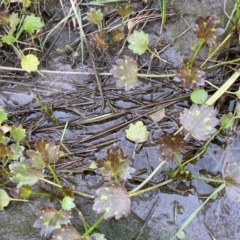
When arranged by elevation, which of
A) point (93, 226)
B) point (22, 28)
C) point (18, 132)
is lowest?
point (93, 226)

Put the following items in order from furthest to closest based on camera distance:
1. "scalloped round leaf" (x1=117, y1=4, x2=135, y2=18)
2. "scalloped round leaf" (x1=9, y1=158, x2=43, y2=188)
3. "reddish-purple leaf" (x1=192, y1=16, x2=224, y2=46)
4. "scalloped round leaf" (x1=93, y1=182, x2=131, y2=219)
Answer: "scalloped round leaf" (x1=117, y1=4, x2=135, y2=18) → "reddish-purple leaf" (x1=192, y1=16, x2=224, y2=46) → "scalloped round leaf" (x1=9, y1=158, x2=43, y2=188) → "scalloped round leaf" (x1=93, y1=182, x2=131, y2=219)

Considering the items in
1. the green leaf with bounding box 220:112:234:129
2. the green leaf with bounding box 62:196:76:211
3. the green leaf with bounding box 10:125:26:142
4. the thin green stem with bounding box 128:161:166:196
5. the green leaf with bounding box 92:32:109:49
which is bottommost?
the green leaf with bounding box 62:196:76:211

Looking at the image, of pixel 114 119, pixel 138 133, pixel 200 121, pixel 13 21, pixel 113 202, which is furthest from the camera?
pixel 13 21

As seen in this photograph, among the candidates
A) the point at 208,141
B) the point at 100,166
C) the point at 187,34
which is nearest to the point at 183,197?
the point at 208,141

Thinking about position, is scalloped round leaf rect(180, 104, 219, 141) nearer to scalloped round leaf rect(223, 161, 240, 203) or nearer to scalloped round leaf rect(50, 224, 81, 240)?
scalloped round leaf rect(223, 161, 240, 203)

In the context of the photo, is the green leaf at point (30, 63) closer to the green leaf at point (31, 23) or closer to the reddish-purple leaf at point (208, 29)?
the green leaf at point (31, 23)

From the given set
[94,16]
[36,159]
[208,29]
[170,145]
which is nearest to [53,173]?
[36,159]

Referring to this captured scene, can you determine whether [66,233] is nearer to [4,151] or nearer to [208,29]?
[4,151]

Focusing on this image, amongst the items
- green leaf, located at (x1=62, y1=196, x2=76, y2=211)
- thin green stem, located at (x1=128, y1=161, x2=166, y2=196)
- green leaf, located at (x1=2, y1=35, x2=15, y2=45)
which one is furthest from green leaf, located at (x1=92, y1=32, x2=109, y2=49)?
green leaf, located at (x1=62, y1=196, x2=76, y2=211)
